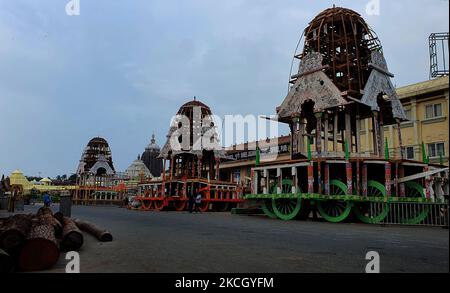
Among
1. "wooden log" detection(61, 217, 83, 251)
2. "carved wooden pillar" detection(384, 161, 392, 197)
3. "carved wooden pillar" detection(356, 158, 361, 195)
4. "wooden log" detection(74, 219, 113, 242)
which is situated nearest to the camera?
"wooden log" detection(61, 217, 83, 251)

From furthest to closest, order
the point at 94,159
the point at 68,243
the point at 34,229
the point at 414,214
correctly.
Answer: the point at 94,159
the point at 414,214
the point at 68,243
the point at 34,229

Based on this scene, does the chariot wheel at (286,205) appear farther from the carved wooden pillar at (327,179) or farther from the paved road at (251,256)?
the paved road at (251,256)

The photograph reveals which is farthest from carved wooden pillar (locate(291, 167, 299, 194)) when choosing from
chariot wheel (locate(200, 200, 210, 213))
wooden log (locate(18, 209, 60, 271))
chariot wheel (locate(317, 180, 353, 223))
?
wooden log (locate(18, 209, 60, 271))

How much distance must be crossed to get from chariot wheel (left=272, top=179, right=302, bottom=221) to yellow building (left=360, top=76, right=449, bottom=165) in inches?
701

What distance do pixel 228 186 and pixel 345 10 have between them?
58.7ft

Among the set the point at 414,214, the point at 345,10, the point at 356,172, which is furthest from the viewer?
the point at 345,10

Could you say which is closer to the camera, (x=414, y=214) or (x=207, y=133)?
(x=414, y=214)

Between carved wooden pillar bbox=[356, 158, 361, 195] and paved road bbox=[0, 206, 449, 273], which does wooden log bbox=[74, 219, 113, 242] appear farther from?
carved wooden pillar bbox=[356, 158, 361, 195]

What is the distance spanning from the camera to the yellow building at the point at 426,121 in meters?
33.2

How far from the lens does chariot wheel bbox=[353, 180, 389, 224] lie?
54.6 ft

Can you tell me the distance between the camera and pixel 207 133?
123 feet

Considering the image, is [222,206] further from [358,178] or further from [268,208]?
[358,178]
